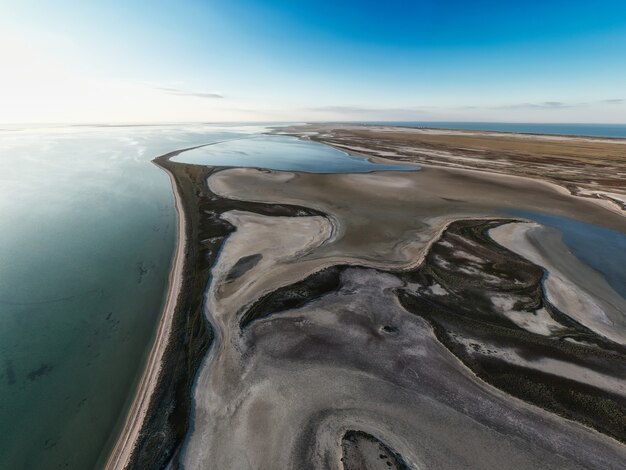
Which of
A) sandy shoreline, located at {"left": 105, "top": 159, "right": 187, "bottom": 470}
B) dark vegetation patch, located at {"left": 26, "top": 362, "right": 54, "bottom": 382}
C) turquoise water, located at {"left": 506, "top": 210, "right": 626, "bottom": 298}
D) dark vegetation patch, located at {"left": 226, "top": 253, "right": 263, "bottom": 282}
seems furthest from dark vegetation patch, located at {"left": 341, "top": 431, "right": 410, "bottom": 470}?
turquoise water, located at {"left": 506, "top": 210, "right": 626, "bottom": 298}

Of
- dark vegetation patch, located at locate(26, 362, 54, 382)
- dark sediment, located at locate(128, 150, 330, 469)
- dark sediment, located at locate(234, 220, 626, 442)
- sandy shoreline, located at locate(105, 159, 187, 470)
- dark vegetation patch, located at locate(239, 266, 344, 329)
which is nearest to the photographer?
sandy shoreline, located at locate(105, 159, 187, 470)

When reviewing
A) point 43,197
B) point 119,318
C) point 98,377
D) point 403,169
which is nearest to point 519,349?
point 98,377

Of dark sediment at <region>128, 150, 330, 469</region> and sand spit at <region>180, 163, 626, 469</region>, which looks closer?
sand spit at <region>180, 163, 626, 469</region>

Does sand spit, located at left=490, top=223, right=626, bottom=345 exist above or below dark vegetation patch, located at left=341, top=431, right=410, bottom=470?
above

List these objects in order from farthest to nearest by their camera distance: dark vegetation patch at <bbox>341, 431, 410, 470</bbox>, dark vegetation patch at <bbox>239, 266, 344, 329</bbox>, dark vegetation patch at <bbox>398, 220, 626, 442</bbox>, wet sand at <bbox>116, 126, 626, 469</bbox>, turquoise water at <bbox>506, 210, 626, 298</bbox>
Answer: turquoise water at <bbox>506, 210, 626, 298</bbox>, dark vegetation patch at <bbox>239, 266, 344, 329</bbox>, dark vegetation patch at <bbox>398, 220, 626, 442</bbox>, wet sand at <bbox>116, 126, 626, 469</bbox>, dark vegetation patch at <bbox>341, 431, 410, 470</bbox>

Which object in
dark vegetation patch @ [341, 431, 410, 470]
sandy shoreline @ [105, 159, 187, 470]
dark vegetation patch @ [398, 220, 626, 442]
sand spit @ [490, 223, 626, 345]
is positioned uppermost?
sand spit @ [490, 223, 626, 345]

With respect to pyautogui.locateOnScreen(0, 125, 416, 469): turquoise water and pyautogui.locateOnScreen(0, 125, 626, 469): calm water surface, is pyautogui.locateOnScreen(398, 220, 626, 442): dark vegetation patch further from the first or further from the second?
pyautogui.locateOnScreen(0, 125, 416, 469): turquoise water

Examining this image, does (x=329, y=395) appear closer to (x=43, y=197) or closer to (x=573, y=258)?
(x=573, y=258)
